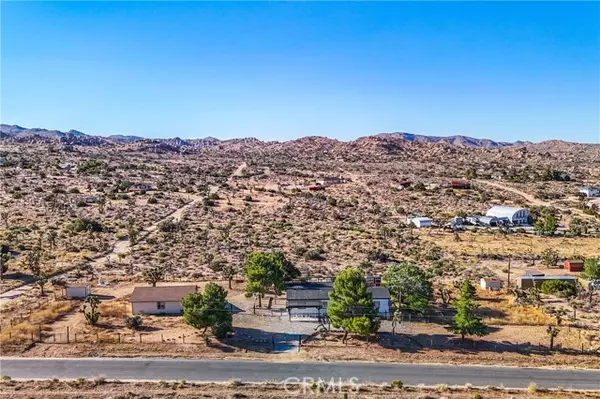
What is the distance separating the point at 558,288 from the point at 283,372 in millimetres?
31946

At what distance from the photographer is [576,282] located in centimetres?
5231

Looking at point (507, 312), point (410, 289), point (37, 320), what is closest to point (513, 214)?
point (507, 312)

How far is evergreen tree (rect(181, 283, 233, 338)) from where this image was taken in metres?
38.2

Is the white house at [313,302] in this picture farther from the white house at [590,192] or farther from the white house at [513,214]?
the white house at [590,192]

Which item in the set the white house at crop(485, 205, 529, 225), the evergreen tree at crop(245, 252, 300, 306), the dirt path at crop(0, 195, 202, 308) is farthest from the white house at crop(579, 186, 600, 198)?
the evergreen tree at crop(245, 252, 300, 306)

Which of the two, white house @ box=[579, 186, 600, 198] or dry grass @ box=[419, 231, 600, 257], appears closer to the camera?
dry grass @ box=[419, 231, 600, 257]

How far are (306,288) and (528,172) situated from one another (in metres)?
127

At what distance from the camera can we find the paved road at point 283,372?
32750 millimetres

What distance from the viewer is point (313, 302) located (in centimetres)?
4403

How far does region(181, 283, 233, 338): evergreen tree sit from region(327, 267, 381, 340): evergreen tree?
26.4 ft

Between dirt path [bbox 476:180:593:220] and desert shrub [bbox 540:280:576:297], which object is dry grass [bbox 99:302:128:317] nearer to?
desert shrub [bbox 540:280:576:297]

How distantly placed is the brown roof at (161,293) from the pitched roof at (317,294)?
911 centimetres

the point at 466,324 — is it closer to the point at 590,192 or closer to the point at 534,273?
the point at 534,273

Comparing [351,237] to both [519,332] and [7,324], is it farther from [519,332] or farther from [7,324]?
[7,324]
